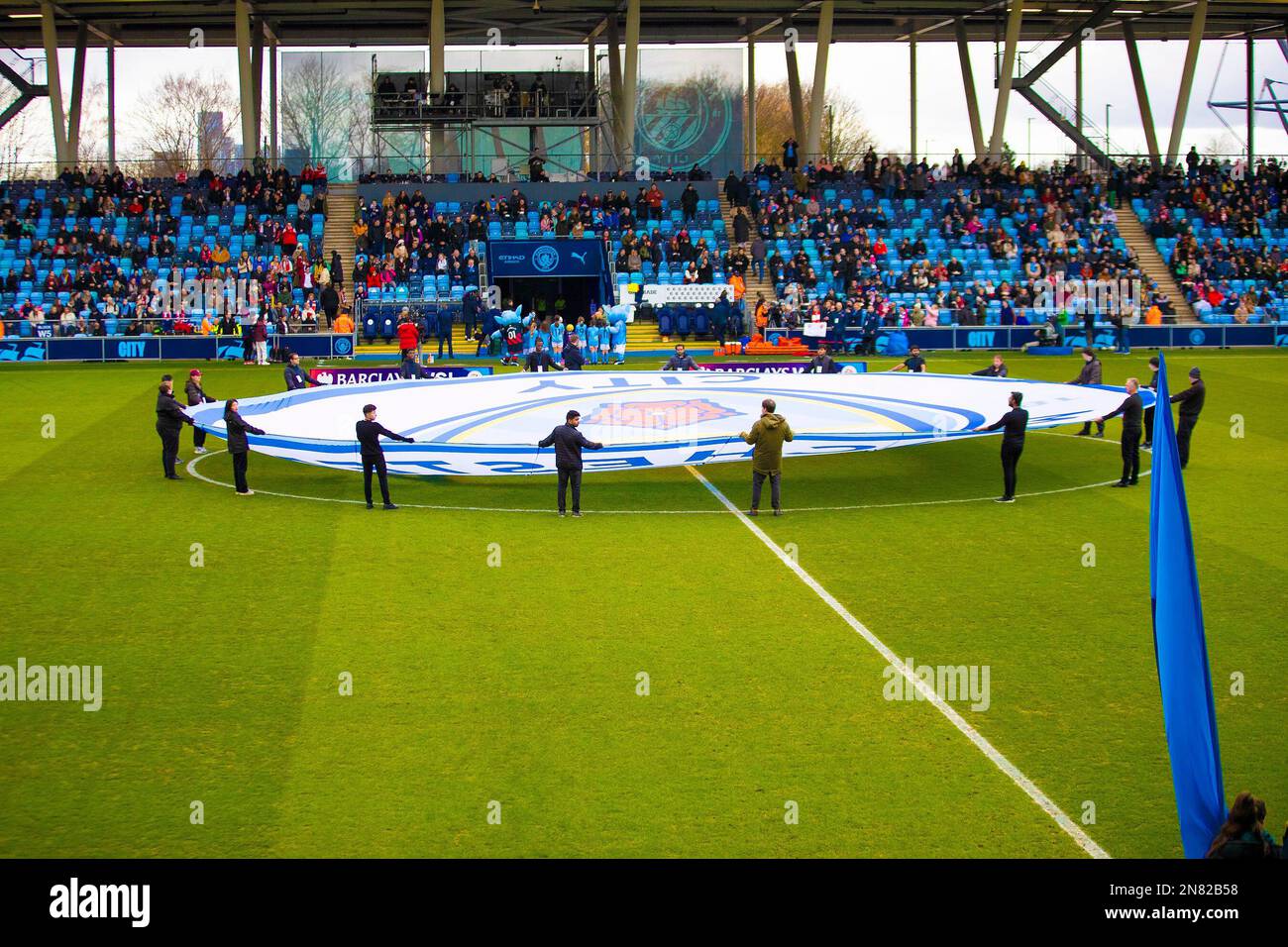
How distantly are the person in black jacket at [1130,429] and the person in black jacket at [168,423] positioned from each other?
1416 centimetres

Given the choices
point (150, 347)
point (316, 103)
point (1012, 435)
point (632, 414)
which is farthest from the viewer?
point (316, 103)

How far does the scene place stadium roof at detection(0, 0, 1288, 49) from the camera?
54.5m

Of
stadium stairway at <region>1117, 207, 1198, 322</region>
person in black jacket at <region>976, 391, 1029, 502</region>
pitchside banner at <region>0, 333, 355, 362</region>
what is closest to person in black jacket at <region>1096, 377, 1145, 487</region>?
person in black jacket at <region>976, 391, 1029, 502</region>

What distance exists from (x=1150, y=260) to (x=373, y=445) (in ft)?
136

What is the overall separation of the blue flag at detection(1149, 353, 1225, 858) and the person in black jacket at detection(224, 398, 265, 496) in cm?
1611

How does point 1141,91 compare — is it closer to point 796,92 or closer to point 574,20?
point 796,92

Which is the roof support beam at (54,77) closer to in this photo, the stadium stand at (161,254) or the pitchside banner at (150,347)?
the stadium stand at (161,254)

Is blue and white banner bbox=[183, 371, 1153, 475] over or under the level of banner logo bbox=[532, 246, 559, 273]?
under

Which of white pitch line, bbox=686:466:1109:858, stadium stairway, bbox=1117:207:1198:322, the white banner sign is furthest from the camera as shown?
stadium stairway, bbox=1117:207:1198:322

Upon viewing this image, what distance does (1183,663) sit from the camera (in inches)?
257

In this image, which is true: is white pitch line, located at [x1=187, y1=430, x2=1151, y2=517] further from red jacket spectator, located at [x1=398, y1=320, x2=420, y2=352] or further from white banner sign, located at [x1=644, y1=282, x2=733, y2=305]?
white banner sign, located at [x1=644, y1=282, x2=733, y2=305]

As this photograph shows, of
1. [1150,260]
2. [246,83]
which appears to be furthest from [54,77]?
[1150,260]

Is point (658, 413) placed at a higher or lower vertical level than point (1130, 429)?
higher

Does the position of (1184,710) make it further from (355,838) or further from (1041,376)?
(1041,376)
